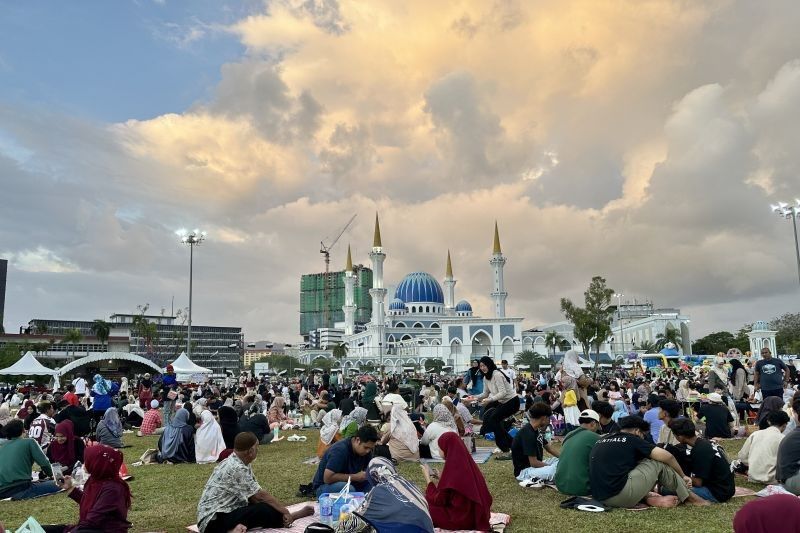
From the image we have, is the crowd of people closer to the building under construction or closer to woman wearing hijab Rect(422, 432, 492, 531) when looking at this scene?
woman wearing hijab Rect(422, 432, 492, 531)

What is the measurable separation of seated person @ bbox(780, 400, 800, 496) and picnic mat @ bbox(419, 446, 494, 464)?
4.56m

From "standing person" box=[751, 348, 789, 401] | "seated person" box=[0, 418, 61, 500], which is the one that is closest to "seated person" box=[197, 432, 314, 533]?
"seated person" box=[0, 418, 61, 500]

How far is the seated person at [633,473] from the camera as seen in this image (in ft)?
20.5

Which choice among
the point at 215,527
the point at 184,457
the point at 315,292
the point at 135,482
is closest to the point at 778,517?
the point at 215,527

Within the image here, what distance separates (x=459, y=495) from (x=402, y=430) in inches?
188

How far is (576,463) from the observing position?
699 centimetres

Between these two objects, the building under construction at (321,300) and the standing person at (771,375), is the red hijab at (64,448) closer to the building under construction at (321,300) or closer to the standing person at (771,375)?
the standing person at (771,375)

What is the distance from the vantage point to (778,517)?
3059mm

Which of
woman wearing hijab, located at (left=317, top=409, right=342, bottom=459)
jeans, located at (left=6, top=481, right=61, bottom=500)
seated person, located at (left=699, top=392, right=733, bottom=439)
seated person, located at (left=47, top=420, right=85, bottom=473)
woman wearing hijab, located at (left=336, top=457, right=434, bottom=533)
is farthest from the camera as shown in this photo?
seated person, located at (left=699, top=392, right=733, bottom=439)

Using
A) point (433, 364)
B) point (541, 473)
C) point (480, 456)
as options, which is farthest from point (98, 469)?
point (433, 364)

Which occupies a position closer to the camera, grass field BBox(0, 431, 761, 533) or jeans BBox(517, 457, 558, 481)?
grass field BBox(0, 431, 761, 533)

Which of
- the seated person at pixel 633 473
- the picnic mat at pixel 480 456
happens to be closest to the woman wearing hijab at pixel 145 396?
the picnic mat at pixel 480 456

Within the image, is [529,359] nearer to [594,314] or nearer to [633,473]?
[594,314]

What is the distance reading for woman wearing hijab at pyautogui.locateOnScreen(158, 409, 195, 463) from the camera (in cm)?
1157
